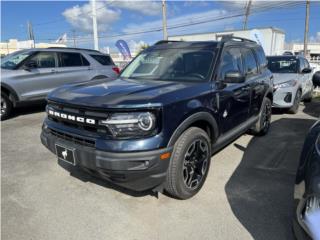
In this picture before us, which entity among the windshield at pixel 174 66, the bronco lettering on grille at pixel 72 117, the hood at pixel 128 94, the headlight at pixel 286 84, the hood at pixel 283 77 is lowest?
the headlight at pixel 286 84

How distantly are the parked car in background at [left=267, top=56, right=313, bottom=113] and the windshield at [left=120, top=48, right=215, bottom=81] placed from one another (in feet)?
13.7

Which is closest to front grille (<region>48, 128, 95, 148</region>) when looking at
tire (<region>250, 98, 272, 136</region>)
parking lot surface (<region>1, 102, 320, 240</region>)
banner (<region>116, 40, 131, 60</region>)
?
parking lot surface (<region>1, 102, 320, 240</region>)

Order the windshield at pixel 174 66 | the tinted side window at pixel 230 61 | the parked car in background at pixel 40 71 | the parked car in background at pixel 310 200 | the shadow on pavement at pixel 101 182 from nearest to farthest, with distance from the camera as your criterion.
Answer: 1. the parked car in background at pixel 310 200
2. the shadow on pavement at pixel 101 182
3. the windshield at pixel 174 66
4. the tinted side window at pixel 230 61
5. the parked car in background at pixel 40 71

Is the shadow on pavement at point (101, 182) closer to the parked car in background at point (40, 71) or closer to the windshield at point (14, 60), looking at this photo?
the parked car in background at point (40, 71)

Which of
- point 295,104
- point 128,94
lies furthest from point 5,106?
point 295,104

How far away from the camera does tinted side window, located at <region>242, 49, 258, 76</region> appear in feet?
15.1

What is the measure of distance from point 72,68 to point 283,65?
636cm

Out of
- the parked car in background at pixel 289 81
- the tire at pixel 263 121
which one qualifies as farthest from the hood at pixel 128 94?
the parked car in background at pixel 289 81

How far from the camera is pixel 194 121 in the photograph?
10.00 feet

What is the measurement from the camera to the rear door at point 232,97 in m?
3.66

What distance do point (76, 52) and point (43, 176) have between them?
538cm

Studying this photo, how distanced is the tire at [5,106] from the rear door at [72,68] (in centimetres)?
129

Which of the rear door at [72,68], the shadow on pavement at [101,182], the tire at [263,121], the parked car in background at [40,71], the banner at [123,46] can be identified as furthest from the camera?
the banner at [123,46]

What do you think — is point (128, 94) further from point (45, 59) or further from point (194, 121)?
point (45, 59)
